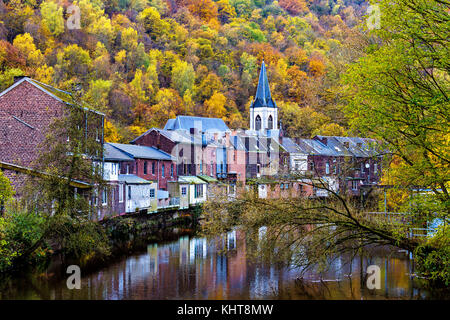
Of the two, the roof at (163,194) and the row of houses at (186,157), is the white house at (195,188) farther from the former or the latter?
the roof at (163,194)

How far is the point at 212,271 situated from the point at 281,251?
21.4 feet

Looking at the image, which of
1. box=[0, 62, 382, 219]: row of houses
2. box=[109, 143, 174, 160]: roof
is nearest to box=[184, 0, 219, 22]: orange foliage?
box=[0, 62, 382, 219]: row of houses

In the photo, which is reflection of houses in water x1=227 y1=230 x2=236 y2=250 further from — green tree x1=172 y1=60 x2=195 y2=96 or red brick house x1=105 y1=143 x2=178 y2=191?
green tree x1=172 y1=60 x2=195 y2=96

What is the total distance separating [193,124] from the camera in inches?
2746

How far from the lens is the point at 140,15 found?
10750 cm

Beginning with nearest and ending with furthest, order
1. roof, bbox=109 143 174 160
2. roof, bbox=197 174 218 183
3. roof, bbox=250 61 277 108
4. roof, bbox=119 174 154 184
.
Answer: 1. roof, bbox=119 174 154 184
2. roof, bbox=109 143 174 160
3. roof, bbox=197 174 218 183
4. roof, bbox=250 61 277 108

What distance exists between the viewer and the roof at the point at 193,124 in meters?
68.2

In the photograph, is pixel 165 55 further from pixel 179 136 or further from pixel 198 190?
pixel 198 190

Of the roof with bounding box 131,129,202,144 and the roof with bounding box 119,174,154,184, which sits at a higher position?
the roof with bounding box 131,129,202,144

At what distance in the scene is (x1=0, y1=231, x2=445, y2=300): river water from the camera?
786 inches

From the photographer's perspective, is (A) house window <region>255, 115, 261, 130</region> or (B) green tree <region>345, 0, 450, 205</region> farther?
(A) house window <region>255, 115, 261, 130</region>

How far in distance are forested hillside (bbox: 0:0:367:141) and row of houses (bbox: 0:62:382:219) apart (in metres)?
5.54

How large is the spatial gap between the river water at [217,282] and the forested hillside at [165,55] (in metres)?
17.2

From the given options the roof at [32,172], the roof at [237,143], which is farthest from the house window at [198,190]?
the roof at [32,172]
